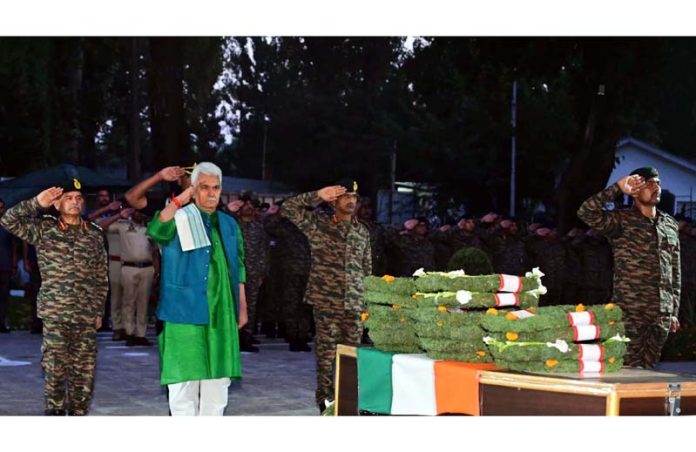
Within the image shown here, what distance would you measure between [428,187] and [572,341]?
37198 millimetres

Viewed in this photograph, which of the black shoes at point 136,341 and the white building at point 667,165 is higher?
the white building at point 667,165

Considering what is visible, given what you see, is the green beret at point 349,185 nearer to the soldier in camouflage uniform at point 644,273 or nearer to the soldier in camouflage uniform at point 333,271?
the soldier in camouflage uniform at point 333,271

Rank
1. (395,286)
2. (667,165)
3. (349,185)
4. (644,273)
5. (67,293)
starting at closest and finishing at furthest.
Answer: (395,286), (67,293), (644,273), (349,185), (667,165)

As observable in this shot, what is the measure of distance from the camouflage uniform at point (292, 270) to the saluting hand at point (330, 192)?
6796mm

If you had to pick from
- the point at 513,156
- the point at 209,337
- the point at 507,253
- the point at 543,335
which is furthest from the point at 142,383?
the point at 513,156

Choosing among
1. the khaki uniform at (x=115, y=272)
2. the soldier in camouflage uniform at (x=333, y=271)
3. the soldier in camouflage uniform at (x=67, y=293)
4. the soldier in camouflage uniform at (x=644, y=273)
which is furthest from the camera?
the khaki uniform at (x=115, y=272)

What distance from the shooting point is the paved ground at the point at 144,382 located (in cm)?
1132

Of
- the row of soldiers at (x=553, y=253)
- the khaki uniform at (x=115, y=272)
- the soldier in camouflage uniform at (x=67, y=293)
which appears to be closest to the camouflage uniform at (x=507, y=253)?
the row of soldiers at (x=553, y=253)

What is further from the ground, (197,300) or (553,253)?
(553,253)

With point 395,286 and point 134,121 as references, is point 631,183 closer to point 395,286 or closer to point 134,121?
point 395,286

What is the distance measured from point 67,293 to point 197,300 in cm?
209

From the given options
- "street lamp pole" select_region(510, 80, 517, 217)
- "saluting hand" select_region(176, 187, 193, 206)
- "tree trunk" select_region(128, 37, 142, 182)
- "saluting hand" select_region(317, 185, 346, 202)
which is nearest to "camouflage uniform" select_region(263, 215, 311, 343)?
"saluting hand" select_region(317, 185, 346, 202)

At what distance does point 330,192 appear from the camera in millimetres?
10055

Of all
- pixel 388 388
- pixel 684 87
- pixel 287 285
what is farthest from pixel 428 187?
pixel 388 388
